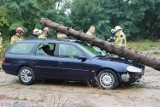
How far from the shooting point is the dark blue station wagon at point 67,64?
12.1m

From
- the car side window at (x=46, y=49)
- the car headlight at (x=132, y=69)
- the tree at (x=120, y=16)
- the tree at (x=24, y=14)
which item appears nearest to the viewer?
the car headlight at (x=132, y=69)

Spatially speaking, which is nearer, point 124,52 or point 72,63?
point 124,52

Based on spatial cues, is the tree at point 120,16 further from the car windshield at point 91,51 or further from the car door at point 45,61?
the car windshield at point 91,51

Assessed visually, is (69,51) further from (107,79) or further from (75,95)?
(75,95)

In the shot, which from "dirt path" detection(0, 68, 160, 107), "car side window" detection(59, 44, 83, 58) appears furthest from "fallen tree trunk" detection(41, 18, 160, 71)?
"dirt path" detection(0, 68, 160, 107)

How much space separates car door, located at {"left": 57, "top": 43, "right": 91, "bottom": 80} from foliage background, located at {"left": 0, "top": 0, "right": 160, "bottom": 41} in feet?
58.1

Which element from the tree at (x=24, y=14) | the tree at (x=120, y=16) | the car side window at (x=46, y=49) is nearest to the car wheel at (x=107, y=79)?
the car side window at (x=46, y=49)

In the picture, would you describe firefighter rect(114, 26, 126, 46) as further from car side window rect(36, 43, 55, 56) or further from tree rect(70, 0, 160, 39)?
tree rect(70, 0, 160, 39)

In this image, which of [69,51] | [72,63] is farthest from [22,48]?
[72,63]

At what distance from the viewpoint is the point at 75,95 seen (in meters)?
11.4

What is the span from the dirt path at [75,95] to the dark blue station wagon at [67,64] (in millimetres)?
348

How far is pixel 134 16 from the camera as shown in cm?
3988

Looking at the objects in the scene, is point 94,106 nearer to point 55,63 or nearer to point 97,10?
point 55,63

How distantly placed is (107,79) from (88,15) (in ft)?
81.5
